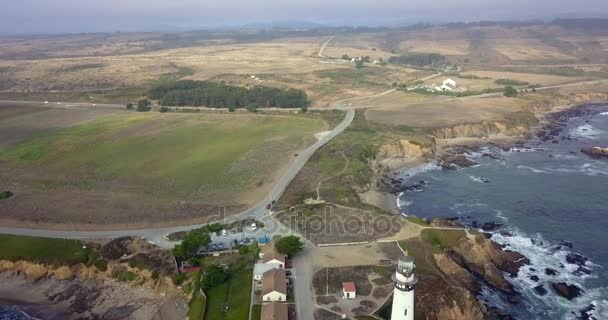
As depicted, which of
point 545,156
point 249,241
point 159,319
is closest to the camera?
point 159,319

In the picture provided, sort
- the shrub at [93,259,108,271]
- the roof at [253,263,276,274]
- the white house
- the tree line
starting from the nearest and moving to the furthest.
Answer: the roof at [253,263,276,274] → the shrub at [93,259,108,271] → the tree line → the white house

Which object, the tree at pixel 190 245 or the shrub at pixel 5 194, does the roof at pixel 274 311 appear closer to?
the tree at pixel 190 245

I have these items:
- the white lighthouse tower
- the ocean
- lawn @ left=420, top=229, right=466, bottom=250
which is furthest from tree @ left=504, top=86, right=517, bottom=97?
the white lighthouse tower

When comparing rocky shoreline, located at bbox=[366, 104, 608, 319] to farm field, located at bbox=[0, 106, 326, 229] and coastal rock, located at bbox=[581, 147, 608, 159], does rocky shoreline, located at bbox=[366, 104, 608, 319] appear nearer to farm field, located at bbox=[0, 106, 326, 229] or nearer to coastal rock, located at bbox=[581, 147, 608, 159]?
farm field, located at bbox=[0, 106, 326, 229]

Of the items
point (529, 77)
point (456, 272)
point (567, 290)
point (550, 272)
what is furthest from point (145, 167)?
point (529, 77)

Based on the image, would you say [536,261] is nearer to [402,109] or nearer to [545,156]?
[545,156]

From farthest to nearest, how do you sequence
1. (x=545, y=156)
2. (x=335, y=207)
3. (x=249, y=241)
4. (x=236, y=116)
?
(x=236, y=116)
(x=545, y=156)
(x=335, y=207)
(x=249, y=241)

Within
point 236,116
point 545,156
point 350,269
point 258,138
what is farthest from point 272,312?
point 236,116
